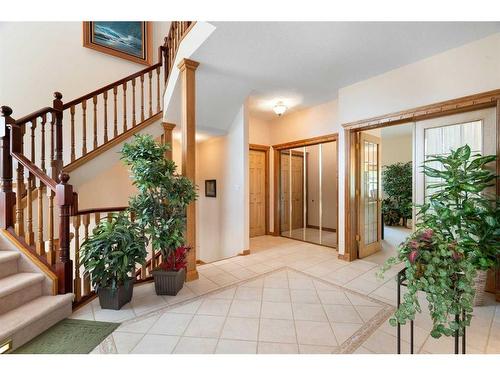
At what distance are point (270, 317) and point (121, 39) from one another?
5.29 metres

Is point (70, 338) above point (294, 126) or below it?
below

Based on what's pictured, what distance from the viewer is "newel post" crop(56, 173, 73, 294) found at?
203 centimetres

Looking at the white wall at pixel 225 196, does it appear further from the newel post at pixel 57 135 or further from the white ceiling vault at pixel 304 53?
the newel post at pixel 57 135

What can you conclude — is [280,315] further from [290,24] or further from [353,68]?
[353,68]

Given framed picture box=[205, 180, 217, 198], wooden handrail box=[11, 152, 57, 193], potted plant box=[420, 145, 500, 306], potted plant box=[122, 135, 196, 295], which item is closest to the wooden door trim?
framed picture box=[205, 180, 217, 198]

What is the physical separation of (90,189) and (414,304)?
4737 millimetres

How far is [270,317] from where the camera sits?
6.58 feet

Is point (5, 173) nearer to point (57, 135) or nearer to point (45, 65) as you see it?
point (57, 135)

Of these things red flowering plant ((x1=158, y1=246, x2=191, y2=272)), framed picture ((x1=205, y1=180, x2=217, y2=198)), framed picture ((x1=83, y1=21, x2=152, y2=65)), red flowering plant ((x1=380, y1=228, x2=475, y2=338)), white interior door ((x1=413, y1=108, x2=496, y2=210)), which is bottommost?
red flowering plant ((x1=158, y1=246, x2=191, y2=272))

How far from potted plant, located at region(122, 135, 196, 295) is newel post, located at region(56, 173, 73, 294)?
52 cm

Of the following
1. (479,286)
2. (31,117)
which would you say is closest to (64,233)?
(31,117)

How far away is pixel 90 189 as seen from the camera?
4098mm

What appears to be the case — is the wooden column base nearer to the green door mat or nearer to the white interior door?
the green door mat
